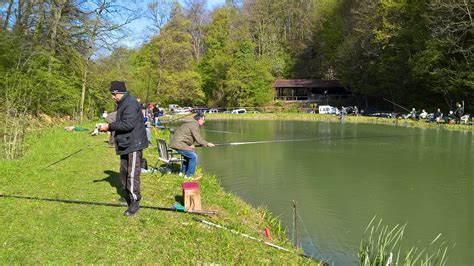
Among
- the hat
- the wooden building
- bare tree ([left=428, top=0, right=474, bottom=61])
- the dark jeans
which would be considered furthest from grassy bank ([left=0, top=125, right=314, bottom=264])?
the wooden building

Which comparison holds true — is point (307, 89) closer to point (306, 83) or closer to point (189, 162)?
point (306, 83)

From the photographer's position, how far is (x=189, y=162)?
9.52 m

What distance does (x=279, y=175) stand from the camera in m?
13.0

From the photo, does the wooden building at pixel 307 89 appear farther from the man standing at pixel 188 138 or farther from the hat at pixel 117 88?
the hat at pixel 117 88

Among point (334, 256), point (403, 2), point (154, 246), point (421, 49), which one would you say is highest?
point (403, 2)

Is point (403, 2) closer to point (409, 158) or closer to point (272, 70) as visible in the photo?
point (272, 70)

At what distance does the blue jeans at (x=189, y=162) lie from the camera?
9.36 m

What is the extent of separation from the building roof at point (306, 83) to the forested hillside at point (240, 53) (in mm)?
3367

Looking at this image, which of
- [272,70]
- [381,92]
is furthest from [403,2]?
[272,70]

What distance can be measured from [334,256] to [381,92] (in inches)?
1805

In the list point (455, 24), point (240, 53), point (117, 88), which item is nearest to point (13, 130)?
point (117, 88)

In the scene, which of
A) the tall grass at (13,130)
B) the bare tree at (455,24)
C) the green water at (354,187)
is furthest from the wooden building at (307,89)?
the tall grass at (13,130)

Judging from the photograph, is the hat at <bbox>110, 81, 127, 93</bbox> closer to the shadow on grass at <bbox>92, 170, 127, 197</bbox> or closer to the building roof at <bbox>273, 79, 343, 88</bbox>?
the shadow on grass at <bbox>92, 170, 127, 197</bbox>

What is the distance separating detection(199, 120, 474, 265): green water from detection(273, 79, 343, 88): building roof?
41.2 m
